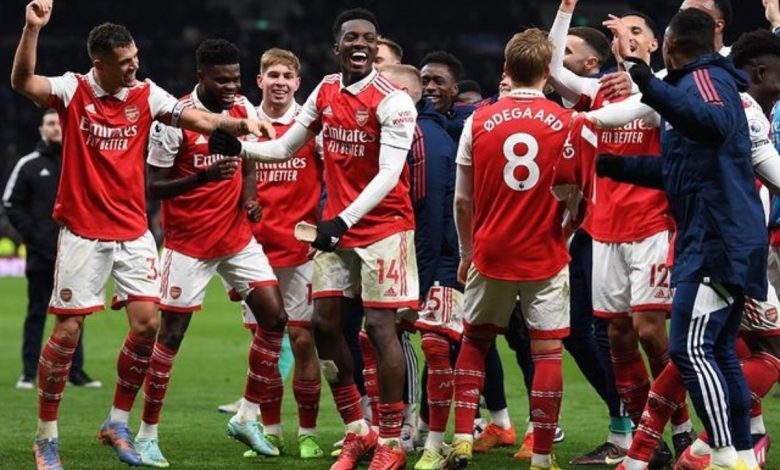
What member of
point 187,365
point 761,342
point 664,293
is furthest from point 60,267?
point 187,365

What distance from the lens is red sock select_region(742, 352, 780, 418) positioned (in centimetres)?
809

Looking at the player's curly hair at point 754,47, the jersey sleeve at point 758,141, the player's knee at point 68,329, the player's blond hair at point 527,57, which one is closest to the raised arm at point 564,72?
the player's blond hair at point 527,57

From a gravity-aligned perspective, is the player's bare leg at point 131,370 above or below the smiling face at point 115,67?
below

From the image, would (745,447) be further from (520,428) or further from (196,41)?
(196,41)

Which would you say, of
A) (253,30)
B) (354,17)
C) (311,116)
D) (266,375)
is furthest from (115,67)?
(253,30)

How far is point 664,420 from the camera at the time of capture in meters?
7.71

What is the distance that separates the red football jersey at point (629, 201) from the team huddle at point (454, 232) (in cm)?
1

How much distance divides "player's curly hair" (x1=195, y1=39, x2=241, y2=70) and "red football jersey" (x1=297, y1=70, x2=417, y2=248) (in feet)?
3.82

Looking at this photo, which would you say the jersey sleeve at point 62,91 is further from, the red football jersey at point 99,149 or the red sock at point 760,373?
the red sock at point 760,373

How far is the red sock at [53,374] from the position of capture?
8.30 metres

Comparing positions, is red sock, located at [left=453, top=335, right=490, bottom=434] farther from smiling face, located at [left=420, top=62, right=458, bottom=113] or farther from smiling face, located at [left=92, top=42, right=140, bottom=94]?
smiling face, located at [left=92, top=42, right=140, bottom=94]

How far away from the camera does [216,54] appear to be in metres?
9.14

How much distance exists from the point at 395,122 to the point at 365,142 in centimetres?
22

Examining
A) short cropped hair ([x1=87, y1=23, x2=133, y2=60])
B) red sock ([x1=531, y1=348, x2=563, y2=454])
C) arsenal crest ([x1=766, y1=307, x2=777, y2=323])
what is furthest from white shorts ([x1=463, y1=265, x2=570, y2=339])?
short cropped hair ([x1=87, y1=23, x2=133, y2=60])
